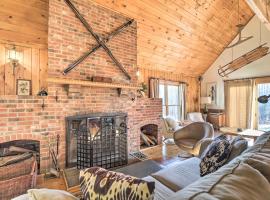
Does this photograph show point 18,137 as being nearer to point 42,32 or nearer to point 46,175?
point 46,175

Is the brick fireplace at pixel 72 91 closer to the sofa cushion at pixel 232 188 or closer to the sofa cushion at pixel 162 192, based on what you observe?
the sofa cushion at pixel 162 192

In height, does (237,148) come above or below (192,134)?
above

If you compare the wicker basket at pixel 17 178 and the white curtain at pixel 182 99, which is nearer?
the wicker basket at pixel 17 178

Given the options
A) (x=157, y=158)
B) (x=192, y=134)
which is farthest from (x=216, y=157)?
(x=157, y=158)

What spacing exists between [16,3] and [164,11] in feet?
9.27

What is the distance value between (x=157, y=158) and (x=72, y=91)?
215 cm

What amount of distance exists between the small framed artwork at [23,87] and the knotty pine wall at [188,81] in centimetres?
323

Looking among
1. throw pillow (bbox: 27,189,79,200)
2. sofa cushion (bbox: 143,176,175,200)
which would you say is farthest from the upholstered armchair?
throw pillow (bbox: 27,189,79,200)

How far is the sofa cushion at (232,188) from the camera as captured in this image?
66 cm

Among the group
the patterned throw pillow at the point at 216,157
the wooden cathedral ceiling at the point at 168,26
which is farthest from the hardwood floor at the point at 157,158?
the wooden cathedral ceiling at the point at 168,26

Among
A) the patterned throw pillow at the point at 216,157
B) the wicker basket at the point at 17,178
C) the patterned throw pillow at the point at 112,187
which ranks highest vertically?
the patterned throw pillow at the point at 112,187

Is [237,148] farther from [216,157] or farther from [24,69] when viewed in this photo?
[24,69]

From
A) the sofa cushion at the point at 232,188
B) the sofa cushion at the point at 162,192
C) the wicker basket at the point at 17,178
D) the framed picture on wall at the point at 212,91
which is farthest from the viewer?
the framed picture on wall at the point at 212,91

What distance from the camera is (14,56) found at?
11.6ft
